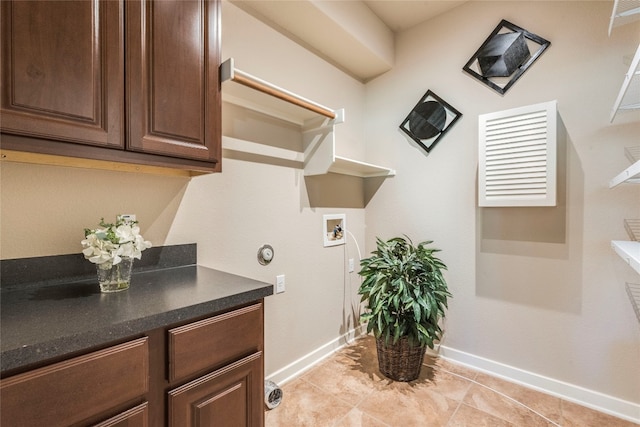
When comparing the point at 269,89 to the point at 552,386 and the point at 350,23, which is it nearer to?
the point at 350,23

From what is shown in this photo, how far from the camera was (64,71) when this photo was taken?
34.9 inches

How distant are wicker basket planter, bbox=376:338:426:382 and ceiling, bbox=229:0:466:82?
2.19 meters

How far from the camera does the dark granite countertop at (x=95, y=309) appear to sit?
0.65 m

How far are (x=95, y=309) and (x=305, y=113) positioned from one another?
5.07 ft

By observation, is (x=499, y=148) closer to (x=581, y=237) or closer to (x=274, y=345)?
(x=581, y=237)

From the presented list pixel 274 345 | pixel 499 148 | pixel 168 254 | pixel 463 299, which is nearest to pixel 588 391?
pixel 463 299

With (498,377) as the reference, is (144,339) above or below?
above

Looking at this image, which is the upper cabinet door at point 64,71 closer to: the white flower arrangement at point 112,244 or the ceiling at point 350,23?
the white flower arrangement at point 112,244

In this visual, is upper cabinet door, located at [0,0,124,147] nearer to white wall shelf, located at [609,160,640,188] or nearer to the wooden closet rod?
the wooden closet rod

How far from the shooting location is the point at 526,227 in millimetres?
1938

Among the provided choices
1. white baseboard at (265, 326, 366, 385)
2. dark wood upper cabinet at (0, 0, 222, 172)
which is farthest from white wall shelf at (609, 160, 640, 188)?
white baseboard at (265, 326, 366, 385)

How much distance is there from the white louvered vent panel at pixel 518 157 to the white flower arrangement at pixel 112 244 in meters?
2.04

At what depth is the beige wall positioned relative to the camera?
138 centimetres

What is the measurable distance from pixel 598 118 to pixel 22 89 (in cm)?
267
